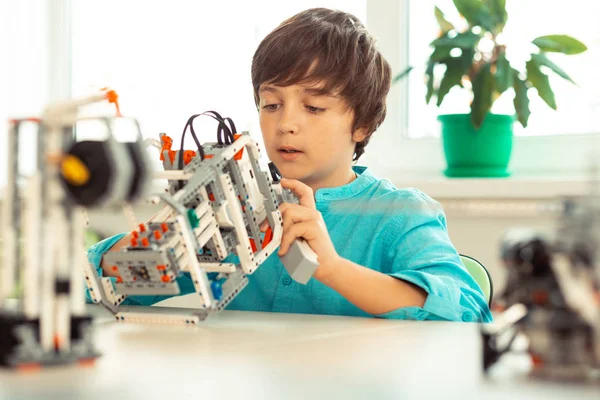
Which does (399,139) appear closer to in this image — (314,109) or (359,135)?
(359,135)

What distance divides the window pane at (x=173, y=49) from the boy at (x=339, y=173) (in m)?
0.36

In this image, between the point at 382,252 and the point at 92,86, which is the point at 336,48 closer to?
the point at 382,252

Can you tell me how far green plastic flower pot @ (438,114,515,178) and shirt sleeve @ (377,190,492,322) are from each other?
448 mm

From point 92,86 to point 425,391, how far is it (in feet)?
0.86

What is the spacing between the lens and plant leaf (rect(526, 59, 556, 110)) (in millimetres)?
1477

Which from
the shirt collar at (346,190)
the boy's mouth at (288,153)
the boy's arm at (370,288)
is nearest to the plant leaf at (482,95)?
the shirt collar at (346,190)

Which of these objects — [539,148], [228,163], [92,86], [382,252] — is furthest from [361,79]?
[92,86]

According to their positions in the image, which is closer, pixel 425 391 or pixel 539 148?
pixel 425 391

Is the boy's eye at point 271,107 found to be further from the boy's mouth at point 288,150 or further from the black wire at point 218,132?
the black wire at point 218,132

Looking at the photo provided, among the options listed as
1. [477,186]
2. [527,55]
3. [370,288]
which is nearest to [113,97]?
[370,288]

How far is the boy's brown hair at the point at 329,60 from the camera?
1111mm

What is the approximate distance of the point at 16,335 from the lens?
423mm

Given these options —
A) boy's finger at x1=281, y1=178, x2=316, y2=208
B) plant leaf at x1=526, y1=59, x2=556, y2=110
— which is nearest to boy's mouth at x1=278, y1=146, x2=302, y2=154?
boy's finger at x1=281, y1=178, x2=316, y2=208

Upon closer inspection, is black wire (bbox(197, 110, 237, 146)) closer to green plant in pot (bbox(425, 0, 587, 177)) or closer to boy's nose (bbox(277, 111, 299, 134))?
boy's nose (bbox(277, 111, 299, 134))
